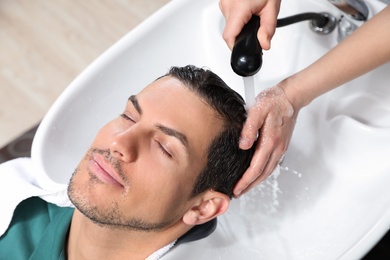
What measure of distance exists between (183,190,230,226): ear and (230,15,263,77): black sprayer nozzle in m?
0.26

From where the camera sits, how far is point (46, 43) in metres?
2.35

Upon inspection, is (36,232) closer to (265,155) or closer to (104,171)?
(104,171)

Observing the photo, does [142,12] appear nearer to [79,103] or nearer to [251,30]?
[79,103]

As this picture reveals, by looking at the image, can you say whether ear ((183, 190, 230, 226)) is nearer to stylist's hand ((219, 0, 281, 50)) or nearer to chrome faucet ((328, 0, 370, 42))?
stylist's hand ((219, 0, 281, 50))

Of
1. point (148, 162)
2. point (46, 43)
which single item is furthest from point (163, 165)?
point (46, 43)

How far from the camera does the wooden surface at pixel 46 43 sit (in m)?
2.22

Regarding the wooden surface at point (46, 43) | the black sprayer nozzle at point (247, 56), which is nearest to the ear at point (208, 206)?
the black sprayer nozzle at point (247, 56)

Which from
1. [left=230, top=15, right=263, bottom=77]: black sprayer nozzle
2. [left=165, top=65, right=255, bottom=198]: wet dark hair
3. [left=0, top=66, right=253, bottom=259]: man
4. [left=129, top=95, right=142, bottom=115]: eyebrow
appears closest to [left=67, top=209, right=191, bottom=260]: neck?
[left=0, top=66, right=253, bottom=259]: man

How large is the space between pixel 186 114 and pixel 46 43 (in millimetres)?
1374

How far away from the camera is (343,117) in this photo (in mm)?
1405

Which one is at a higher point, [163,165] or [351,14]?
[163,165]

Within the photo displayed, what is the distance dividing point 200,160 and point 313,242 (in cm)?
40

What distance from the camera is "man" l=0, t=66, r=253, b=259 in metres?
1.11

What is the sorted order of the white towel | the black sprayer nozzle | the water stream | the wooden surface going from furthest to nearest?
the wooden surface < the white towel < the water stream < the black sprayer nozzle
